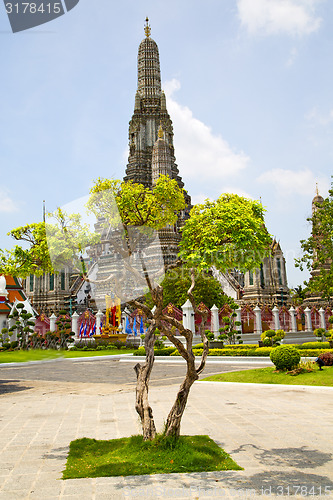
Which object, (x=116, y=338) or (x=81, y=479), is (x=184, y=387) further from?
(x=116, y=338)

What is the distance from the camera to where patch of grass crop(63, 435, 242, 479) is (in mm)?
4723

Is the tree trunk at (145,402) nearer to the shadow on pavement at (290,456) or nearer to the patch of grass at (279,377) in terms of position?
the shadow on pavement at (290,456)

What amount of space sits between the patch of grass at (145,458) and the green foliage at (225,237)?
678 inches

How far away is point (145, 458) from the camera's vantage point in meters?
4.96

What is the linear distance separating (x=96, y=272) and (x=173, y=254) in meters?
11.7

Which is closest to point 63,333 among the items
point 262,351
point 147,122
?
point 262,351

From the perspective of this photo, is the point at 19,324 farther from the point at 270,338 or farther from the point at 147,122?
the point at 147,122

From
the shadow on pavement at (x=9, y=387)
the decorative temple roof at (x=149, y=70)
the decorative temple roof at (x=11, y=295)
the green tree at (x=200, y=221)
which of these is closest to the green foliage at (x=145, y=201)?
the green tree at (x=200, y=221)

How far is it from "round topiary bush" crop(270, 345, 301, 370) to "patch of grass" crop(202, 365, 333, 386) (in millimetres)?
293

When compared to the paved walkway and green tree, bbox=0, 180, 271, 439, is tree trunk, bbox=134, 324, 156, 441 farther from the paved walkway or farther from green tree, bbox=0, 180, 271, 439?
green tree, bbox=0, 180, 271, 439

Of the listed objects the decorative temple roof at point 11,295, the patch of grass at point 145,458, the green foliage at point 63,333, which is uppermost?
the decorative temple roof at point 11,295

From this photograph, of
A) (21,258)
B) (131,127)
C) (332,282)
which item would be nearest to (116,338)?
(21,258)

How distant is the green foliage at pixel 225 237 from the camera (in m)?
24.3

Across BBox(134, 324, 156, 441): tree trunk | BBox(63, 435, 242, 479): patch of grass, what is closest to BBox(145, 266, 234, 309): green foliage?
BBox(134, 324, 156, 441): tree trunk
